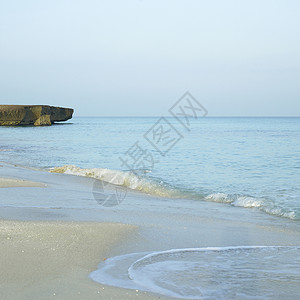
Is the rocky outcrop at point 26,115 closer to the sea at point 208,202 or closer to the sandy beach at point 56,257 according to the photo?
the sea at point 208,202

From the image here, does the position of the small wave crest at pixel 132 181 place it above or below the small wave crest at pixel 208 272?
below

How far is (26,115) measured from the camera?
7600 cm

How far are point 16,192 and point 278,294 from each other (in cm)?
677

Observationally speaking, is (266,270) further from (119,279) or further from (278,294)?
(119,279)

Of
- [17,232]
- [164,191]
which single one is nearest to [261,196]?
[164,191]

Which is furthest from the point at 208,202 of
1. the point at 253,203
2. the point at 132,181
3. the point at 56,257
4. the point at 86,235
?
the point at 56,257

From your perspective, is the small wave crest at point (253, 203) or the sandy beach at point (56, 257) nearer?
the sandy beach at point (56, 257)

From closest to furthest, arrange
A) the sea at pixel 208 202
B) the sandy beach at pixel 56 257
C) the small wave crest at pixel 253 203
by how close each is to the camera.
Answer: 1. the sandy beach at pixel 56 257
2. the sea at pixel 208 202
3. the small wave crest at pixel 253 203

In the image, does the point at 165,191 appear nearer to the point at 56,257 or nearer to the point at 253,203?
the point at 253,203

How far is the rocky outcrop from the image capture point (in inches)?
2901

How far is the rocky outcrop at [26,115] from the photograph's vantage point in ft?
242

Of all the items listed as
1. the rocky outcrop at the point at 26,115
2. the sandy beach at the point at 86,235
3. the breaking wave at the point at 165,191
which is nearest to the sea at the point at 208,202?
the breaking wave at the point at 165,191

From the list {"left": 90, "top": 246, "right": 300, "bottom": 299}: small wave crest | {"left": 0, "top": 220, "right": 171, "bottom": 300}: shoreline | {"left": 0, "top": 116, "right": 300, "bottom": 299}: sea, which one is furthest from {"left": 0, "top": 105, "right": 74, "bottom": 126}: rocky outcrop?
{"left": 90, "top": 246, "right": 300, "bottom": 299}: small wave crest

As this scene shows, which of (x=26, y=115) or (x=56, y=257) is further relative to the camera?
(x=26, y=115)
